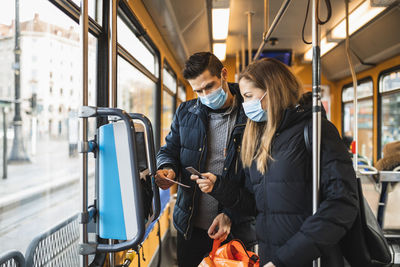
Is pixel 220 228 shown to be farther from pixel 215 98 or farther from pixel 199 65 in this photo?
pixel 199 65

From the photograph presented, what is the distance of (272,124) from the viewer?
3.94ft

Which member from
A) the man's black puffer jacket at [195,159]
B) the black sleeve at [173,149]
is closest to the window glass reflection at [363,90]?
the man's black puffer jacket at [195,159]

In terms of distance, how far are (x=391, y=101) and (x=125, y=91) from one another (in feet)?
14.4

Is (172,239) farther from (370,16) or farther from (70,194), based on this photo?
(370,16)

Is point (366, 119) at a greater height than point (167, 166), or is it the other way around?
point (366, 119)

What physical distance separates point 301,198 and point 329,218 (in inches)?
5.1

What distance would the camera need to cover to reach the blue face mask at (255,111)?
1309mm

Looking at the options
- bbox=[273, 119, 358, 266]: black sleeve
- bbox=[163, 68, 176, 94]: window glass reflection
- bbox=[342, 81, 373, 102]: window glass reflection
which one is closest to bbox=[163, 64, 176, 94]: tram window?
bbox=[163, 68, 176, 94]: window glass reflection

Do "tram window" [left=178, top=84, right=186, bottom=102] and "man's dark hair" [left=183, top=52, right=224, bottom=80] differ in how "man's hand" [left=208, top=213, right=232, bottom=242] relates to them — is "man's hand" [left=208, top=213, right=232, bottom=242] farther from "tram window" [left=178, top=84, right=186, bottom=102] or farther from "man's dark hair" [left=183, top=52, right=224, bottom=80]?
"tram window" [left=178, top=84, right=186, bottom=102]

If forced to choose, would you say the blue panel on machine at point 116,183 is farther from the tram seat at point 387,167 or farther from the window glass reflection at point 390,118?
the window glass reflection at point 390,118

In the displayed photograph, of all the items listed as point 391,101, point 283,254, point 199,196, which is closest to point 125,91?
point 199,196

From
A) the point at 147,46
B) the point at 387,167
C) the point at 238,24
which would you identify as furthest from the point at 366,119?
the point at 147,46

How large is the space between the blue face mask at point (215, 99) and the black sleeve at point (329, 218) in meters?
0.77

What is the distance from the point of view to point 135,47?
3008 mm
